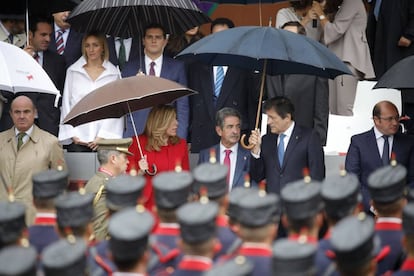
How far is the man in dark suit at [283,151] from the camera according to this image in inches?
440

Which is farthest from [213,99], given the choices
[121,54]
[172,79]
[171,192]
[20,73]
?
[171,192]

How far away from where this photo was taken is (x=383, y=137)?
11.6m

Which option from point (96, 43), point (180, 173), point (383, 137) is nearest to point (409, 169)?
point (383, 137)

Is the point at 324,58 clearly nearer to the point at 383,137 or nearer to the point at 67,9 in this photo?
the point at 383,137

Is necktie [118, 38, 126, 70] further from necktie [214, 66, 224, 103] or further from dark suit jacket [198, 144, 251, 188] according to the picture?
dark suit jacket [198, 144, 251, 188]

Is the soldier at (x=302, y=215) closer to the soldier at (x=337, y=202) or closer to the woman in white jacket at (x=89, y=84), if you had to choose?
the soldier at (x=337, y=202)

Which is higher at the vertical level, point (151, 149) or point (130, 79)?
point (130, 79)

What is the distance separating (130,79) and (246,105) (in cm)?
186

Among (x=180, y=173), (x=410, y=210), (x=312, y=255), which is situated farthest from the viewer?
(x=180, y=173)

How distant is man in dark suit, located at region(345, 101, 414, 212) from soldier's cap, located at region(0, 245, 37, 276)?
18.2ft

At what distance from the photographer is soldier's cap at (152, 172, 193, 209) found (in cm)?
721

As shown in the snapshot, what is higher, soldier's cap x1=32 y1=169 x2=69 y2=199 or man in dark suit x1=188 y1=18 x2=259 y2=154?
soldier's cap x1=32 y1=169 x2=69 y2=199

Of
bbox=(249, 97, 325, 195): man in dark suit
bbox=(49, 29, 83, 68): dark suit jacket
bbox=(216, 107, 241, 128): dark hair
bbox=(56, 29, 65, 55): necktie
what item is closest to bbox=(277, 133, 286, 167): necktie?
bbox=(249, 97, 325, 195): man in dark suit

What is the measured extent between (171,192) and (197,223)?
2.14 ft
